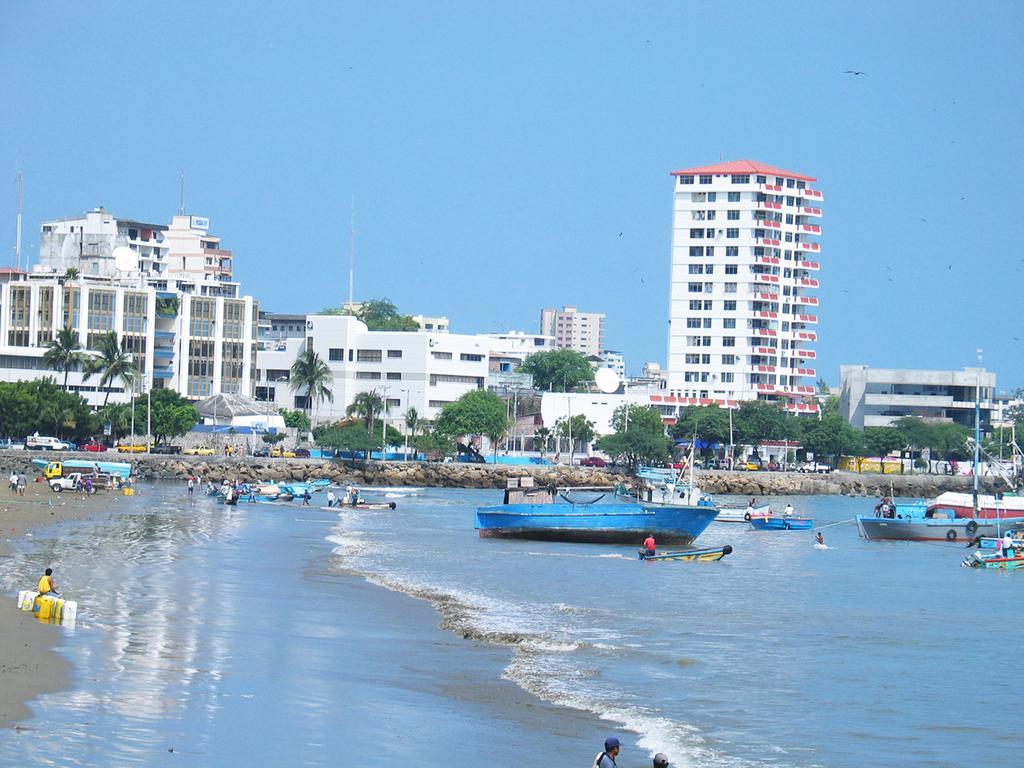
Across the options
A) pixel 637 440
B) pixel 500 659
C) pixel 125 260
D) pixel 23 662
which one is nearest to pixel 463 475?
pixel 637 440

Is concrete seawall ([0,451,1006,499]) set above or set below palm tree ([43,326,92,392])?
below

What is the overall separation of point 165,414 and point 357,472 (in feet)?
56.0

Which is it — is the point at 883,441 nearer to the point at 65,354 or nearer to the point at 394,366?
the point at 394,366

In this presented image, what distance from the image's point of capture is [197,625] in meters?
27.5

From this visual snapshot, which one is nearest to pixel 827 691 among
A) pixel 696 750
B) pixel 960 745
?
pixel 960 745

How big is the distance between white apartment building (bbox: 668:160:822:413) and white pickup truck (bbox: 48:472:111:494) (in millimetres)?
72344

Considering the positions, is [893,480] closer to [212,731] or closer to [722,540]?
[722,540]

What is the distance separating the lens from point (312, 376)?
126 m

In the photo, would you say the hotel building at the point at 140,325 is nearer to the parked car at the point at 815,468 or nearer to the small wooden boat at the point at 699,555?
the parked car at the point at 815,468

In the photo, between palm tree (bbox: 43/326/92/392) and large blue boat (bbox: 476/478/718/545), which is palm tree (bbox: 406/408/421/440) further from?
large blue boat (bbox: 476/478/718/545)

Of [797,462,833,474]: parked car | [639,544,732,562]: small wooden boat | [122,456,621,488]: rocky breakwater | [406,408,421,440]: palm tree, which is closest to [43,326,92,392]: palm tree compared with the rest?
[122,456,621,488]: rocky breakwater

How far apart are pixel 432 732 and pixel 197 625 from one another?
9211mm

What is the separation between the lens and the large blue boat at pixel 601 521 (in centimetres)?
5600

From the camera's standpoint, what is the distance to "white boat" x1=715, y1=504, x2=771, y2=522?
79.2 m
